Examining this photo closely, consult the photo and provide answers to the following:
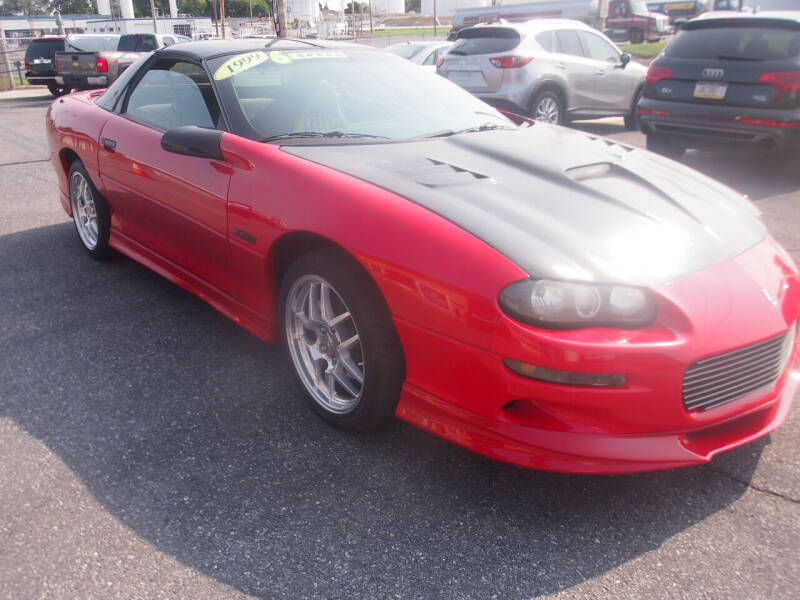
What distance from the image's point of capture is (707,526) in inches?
84.8

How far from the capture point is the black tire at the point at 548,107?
9.29 m

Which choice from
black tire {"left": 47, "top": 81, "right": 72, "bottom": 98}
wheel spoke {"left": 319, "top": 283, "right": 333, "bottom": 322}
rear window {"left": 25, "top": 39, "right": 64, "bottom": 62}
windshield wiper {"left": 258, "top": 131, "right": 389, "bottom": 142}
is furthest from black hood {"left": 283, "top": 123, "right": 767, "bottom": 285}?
rear window {"left": 25, "top": 39, "right": 64, "bottom": 62}

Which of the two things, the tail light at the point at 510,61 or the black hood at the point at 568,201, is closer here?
the black hood at the point at 568,201

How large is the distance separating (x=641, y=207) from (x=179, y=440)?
187 cm

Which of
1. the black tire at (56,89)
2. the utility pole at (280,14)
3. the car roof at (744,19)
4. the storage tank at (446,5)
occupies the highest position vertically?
the storage tank at (446,5)

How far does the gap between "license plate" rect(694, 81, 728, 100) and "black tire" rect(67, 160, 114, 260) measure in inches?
214

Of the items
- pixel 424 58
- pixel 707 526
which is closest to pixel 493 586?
pixel 707 526

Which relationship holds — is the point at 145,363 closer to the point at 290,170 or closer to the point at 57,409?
the point at 57,409

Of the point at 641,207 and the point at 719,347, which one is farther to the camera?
the point at 641,207

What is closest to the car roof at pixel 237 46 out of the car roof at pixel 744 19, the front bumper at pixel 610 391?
the front bumper at pixel 610 391

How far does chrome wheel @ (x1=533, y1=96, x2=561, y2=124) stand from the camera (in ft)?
30.8

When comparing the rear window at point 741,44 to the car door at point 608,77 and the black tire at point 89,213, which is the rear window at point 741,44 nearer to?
the car door at point 608,77

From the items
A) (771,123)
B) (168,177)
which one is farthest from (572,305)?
(771,123)

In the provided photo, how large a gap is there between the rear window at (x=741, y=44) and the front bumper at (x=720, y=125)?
50cm
